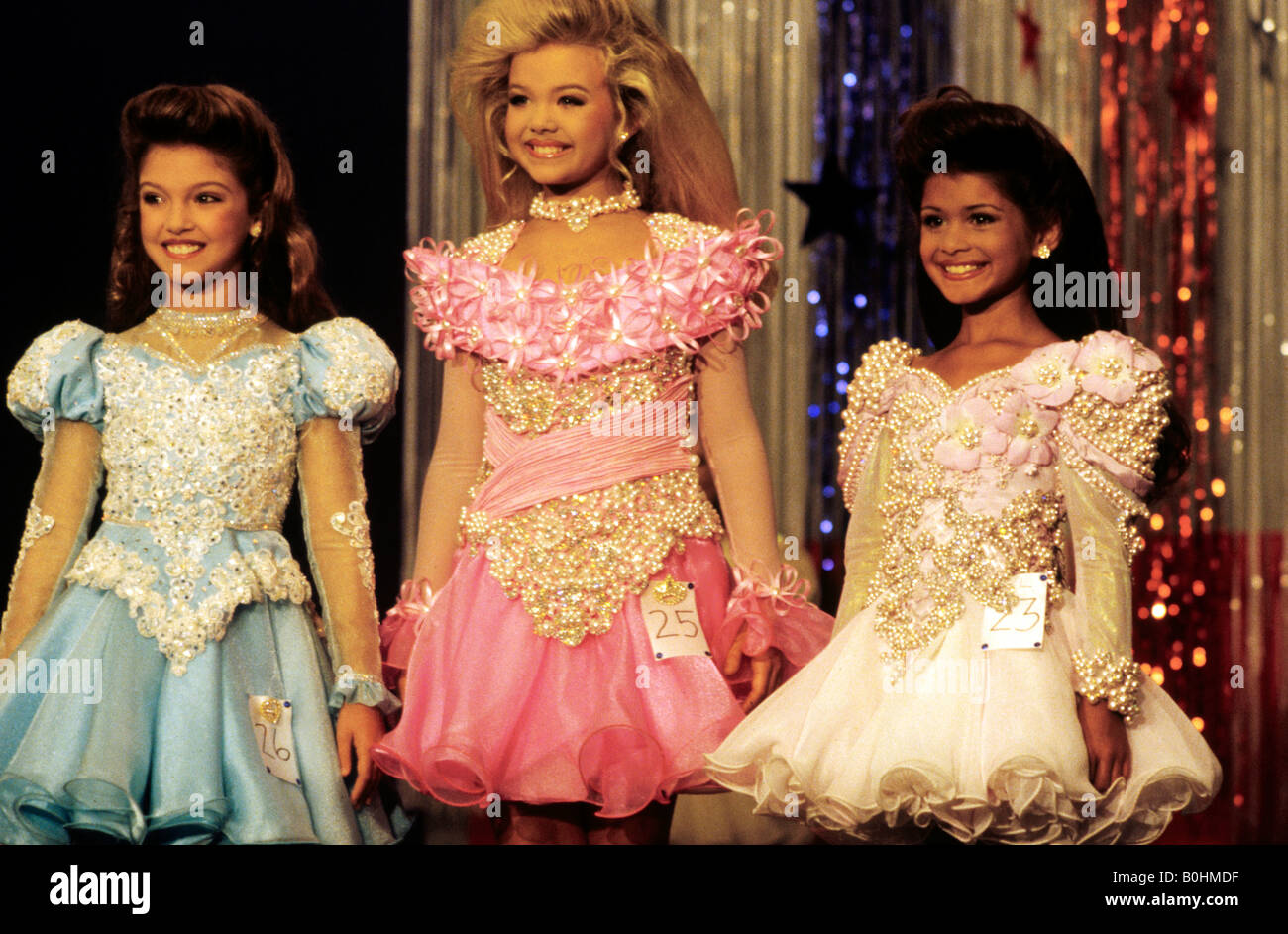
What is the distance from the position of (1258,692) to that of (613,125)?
2003mm

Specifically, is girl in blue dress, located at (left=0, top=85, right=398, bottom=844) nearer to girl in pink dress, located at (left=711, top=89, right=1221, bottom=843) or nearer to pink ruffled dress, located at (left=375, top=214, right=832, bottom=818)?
pink ruffled dress, located at (left=375, top=214, right=832, bottom=818)

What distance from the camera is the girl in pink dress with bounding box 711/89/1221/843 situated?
101 inches

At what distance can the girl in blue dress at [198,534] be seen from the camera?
2754 mm

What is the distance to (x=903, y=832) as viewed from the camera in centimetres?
271

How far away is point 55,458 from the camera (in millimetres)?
2951

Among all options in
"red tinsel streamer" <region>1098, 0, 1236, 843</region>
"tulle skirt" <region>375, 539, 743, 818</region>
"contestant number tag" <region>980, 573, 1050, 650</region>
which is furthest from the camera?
"red tinsel streamer" <region>1098, 0, 1236, 843</region>

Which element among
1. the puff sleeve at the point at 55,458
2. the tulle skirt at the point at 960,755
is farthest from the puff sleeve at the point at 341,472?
the tulle skirt at the point at 960,755

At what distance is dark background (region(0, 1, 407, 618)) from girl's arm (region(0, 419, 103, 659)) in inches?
13.9

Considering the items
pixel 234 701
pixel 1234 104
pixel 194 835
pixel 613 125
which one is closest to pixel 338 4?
pixel 613 125

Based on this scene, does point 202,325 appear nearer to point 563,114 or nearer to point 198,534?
point 198,534

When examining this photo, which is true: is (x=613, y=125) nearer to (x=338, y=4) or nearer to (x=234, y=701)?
(x=338, y=4)

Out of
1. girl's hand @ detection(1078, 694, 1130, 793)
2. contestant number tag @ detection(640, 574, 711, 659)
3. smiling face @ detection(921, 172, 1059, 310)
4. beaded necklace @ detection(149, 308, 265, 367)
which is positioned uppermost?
smiling face @ detection(921, 172, 1059, 310)

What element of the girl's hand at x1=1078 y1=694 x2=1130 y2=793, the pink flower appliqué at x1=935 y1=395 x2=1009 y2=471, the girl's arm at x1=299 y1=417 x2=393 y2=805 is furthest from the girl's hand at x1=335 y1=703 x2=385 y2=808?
the girl's hand at x1=1078 y1=694 x2=1130 y2=793

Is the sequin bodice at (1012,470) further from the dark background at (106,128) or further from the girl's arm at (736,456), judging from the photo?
the dark background at (106,128)
